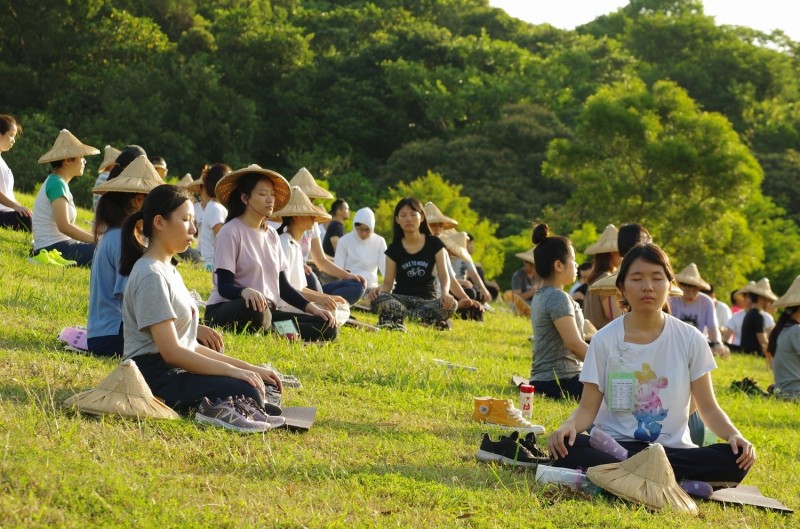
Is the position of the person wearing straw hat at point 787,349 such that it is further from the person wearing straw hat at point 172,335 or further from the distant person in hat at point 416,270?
the person wearing straw hat at point 172,335

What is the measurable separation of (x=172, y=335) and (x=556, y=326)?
11.1 ft

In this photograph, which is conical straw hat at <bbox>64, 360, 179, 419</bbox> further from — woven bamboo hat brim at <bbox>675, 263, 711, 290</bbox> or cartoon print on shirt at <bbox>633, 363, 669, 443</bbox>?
woven bamboo hat brim at <bbox>675, 263, 711, 290</bbox>

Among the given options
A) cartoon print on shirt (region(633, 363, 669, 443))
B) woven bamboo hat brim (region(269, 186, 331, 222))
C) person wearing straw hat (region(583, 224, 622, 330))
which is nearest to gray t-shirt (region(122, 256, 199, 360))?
cartoon print on shirt (region(633, 363, 669, 443))

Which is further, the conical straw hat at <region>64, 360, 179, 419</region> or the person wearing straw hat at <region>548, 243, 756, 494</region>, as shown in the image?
the person wearing straw hat at <region>548, 243, 756, 494</region>

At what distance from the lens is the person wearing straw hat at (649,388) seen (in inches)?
218

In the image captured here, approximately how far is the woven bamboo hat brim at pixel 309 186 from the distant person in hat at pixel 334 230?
2.49 meters

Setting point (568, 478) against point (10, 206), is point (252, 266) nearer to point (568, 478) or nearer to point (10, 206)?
point (568, 478)

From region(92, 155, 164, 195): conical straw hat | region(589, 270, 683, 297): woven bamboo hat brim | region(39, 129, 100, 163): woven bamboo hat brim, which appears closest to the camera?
region(92, 155, 164, 195): conical straw hat

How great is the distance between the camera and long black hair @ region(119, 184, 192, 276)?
568 centimetres

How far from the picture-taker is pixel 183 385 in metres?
5.77

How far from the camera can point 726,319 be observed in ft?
61.2

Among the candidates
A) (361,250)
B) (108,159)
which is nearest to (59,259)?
(361,250)

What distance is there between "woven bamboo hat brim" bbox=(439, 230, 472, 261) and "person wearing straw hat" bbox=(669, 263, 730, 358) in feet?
9.85

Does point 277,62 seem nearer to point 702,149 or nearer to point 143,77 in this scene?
point 143,77
